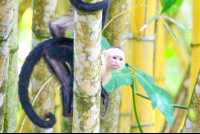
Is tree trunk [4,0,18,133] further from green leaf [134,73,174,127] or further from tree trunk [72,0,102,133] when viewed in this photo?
green leaf [134,73,174,127]

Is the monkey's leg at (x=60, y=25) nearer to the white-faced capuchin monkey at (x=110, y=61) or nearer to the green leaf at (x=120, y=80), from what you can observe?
the white-faced capuchin monkey at (x=110, y=61)

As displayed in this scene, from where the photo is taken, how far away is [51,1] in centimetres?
199

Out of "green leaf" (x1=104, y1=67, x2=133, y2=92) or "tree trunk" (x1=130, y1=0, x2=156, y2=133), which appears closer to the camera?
"green leaf" (x1=104, y1=67, x2=133, y2=92)

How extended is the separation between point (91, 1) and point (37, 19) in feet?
3.54

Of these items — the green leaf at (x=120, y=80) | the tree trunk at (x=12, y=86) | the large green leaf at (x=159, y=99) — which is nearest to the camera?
the large green leaf at (x=159, y=99)

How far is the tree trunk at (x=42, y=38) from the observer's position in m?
2.01

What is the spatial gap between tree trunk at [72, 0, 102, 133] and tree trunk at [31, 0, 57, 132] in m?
0.87

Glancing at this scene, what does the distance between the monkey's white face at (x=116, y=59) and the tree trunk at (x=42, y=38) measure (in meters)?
0.54

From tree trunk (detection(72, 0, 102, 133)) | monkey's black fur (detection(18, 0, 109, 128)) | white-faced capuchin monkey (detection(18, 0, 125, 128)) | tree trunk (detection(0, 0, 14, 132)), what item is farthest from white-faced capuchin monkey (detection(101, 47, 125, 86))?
tree trunk (detection(0, 0, 14, 132))

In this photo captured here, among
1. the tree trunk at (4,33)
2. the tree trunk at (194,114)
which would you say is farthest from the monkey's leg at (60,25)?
the tree trunk at (194,114)

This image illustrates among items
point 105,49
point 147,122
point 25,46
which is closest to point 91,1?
point 105,49

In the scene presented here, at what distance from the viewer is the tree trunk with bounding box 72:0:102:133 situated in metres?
1.11

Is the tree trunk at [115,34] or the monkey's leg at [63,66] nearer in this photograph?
the monkey's leg at [63,66]

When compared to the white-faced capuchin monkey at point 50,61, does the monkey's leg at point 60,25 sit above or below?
above
